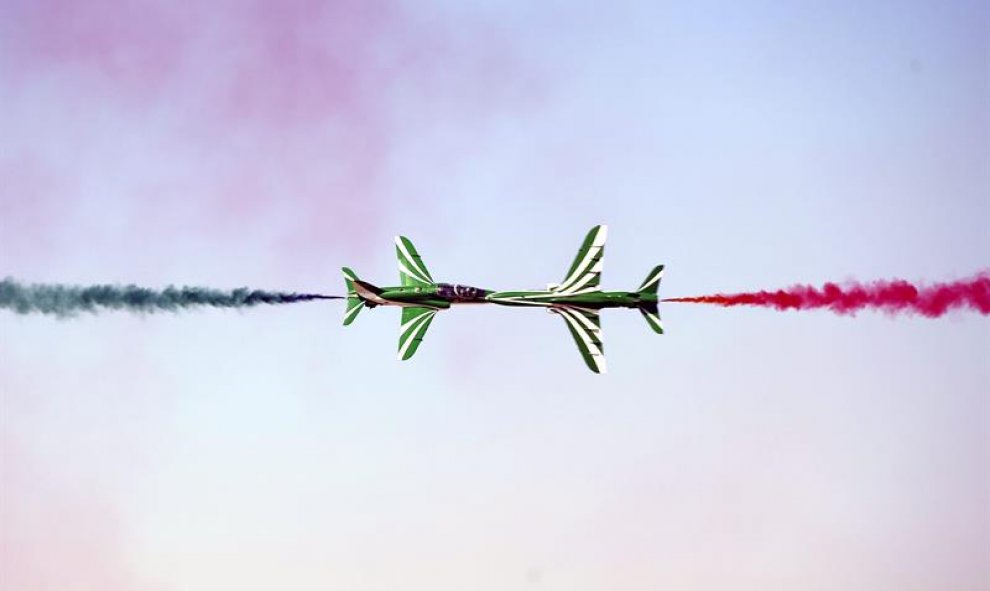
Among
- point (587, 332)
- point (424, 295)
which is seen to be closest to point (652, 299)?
point (587, 332)

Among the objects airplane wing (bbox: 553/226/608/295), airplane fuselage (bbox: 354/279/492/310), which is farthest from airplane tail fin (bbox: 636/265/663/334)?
airplane fuselage (bbox: 354/279/492/310)

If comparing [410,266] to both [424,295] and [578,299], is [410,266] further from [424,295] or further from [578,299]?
[578,299]

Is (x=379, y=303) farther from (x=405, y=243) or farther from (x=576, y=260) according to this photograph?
(x=576, y=260)

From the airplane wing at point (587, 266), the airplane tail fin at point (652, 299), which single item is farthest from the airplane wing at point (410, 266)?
the airplane tail fin at point (652, 299)

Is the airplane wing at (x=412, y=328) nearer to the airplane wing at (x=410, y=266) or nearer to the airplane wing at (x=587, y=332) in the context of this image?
the airplane wing at (x=410, y=266)

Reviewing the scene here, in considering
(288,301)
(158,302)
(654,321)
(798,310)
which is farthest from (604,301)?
(158,302)
